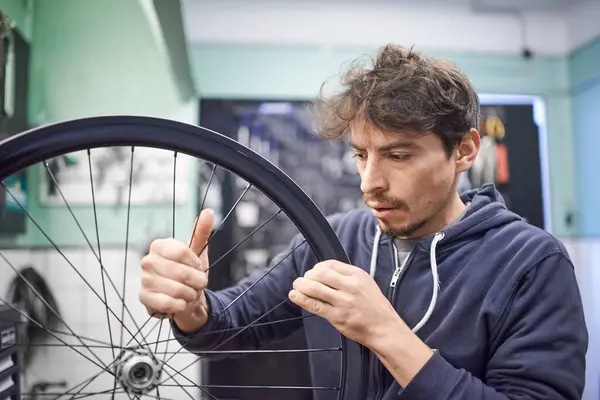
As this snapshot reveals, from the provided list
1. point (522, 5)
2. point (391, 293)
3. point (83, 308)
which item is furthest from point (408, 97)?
point (522, 5)

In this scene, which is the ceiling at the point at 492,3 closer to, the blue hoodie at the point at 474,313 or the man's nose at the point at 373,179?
the blue hoodie at the point at 474,313

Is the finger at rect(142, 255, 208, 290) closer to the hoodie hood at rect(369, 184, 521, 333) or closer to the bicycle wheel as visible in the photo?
the bicycle wheel

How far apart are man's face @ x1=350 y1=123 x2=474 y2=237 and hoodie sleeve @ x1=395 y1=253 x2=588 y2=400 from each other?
0.58 feet

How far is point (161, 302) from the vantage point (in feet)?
1.73

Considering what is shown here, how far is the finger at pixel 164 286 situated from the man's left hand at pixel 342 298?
12 centimetres

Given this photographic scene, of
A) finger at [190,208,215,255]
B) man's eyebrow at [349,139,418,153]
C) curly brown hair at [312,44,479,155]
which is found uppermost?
curly brown hair at [312,44,479,155]

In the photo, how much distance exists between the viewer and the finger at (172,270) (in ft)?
1.76

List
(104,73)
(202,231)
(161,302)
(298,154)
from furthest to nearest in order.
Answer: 1. (298,154)
2. (104,73)
3. (202,231)
4. (161,302)

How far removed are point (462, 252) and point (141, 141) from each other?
0.52 meters

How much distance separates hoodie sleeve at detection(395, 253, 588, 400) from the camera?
579 millimetres

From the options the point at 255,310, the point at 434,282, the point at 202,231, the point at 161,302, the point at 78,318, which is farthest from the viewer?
the point at 78,318

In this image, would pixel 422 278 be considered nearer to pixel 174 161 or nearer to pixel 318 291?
pixel 318 291

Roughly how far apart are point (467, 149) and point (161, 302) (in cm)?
55

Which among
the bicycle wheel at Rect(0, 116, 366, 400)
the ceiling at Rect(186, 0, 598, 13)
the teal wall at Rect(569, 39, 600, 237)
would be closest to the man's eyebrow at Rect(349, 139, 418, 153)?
the bicycle wheel at Rect(0, 116, 366, 400)
